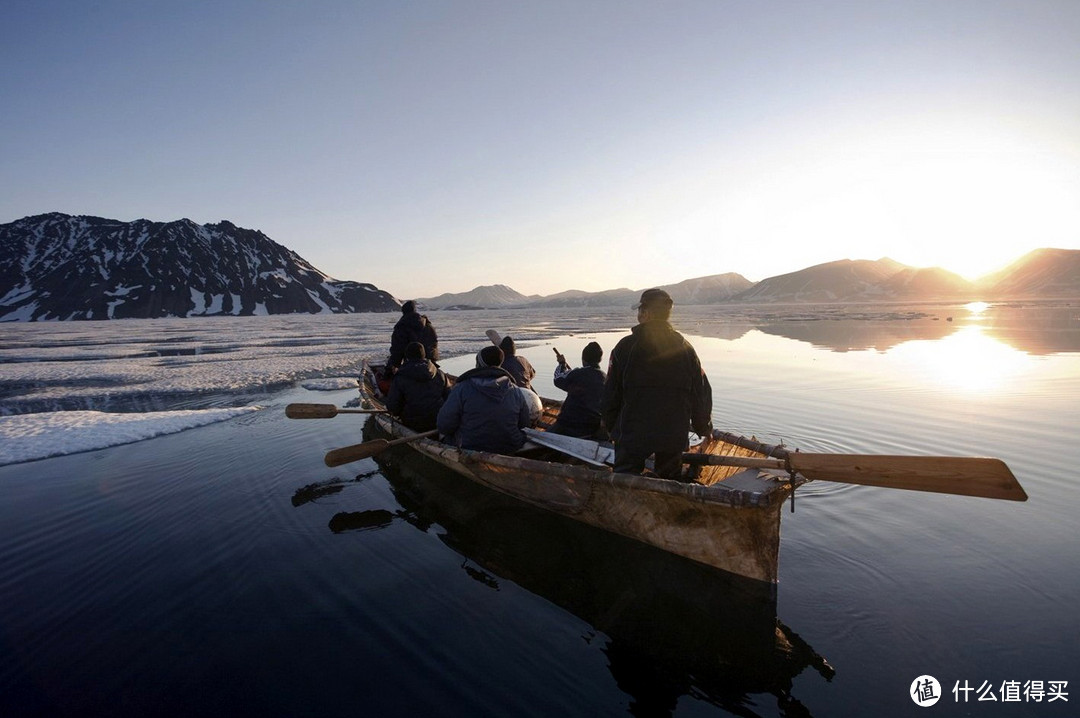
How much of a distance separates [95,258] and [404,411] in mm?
215626

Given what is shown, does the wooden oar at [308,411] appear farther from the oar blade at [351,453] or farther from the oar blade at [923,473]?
the oar blade at [923,473]

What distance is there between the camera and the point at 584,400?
772 cm

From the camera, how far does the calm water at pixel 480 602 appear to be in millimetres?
3674

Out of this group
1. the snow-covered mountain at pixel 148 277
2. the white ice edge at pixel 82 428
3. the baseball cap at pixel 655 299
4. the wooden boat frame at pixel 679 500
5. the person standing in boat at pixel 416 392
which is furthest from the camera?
the snow-covered mountain at pixel 148 277

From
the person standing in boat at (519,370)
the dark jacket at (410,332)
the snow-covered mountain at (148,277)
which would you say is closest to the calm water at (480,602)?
the person standing in boat at (519,370)

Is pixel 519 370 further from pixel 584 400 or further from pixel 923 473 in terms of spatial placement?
pixel 923 473

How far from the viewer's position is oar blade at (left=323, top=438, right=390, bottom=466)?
7036mm

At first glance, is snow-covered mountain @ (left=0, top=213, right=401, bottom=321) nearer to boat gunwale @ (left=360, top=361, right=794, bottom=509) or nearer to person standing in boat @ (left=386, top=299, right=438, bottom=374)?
person standing in boat @ (left=386, top=299, right=438, bottom=374)

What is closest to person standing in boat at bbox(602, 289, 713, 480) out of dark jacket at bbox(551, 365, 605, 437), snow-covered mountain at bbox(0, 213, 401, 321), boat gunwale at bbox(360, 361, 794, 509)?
boat gunwale at bbox(360, 361, 794, 509)

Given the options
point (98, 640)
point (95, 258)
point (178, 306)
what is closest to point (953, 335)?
point (98, 640)

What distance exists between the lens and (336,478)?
8.40m

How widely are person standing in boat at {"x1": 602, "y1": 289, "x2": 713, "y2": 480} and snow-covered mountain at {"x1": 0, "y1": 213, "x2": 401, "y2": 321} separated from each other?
159 m

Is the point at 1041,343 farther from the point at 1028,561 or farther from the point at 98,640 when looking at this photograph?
the point at 98,640

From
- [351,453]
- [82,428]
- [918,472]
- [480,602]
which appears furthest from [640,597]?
[82,428]
